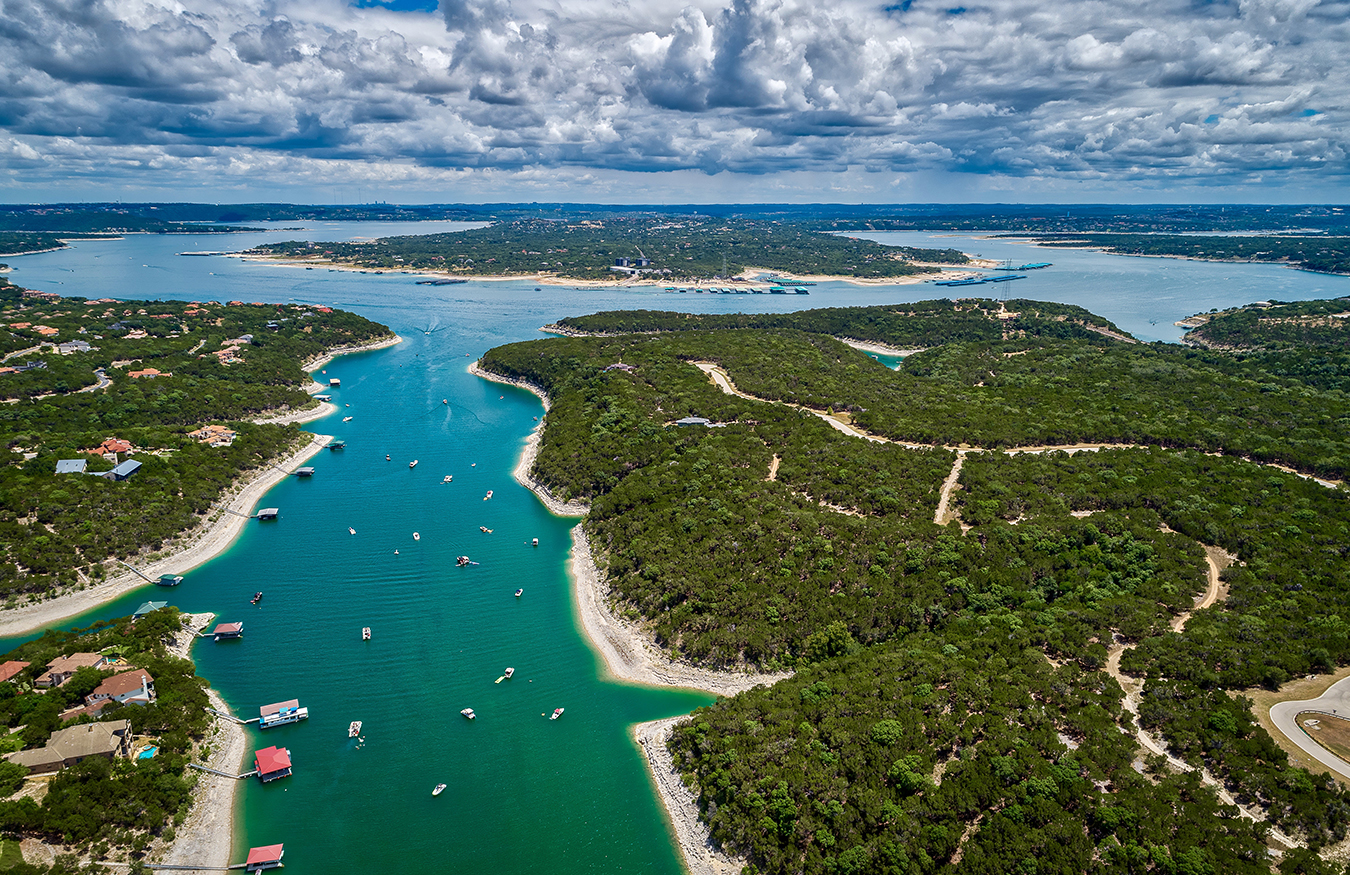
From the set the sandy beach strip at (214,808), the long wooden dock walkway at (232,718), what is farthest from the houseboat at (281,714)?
the sandy beach strip at (214,808)

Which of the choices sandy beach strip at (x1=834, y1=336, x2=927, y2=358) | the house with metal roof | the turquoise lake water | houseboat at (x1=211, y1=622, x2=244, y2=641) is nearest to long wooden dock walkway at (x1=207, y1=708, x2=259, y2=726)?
the turquoise lake water

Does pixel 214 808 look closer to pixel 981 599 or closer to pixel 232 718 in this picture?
pixel 232 718

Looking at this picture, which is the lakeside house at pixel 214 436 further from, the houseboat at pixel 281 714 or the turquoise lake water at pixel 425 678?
the houseboat at pixel 281 714

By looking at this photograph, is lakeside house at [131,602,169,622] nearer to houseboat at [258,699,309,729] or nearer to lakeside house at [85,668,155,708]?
lakeside house at [85,668,155,708]

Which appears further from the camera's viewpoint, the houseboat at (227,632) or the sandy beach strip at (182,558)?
the sandy beach strip at (182,558)

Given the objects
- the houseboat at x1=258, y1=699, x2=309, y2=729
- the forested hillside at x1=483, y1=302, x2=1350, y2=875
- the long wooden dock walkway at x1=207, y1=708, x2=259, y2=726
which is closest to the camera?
the forested hillside at x1=483, y1=302, x2=1350, y2=875

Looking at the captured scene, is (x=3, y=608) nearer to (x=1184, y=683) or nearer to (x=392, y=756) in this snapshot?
(x=392, y=756)
